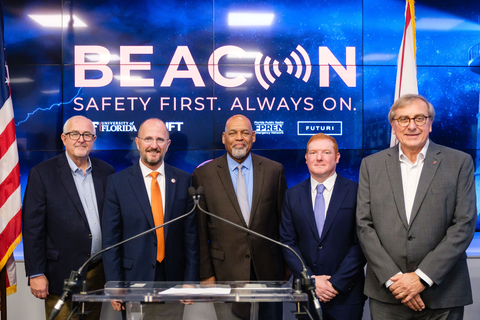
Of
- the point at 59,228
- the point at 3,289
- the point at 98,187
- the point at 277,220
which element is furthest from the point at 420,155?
the point at 3,289

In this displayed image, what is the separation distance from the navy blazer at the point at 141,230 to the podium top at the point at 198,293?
61 cm

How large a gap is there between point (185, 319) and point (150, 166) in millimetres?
1303

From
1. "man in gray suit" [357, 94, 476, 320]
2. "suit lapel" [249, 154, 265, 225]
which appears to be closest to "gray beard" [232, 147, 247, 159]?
"suit lapel" [249, 154, 265, 225]

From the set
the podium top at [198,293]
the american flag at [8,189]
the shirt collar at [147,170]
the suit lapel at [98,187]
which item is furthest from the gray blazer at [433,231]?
the american flag at [8,189]

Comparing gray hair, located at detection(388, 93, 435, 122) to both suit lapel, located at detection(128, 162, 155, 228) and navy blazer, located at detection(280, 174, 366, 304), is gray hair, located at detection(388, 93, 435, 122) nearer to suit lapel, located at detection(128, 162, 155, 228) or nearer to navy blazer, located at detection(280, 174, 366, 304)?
navy blazer, located at detection(280, 174, 366, 304)

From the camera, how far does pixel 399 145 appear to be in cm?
229

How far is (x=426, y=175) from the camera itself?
2.10 m

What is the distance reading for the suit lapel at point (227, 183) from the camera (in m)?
2.59

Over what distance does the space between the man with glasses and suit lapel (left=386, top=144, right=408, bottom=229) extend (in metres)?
1.97

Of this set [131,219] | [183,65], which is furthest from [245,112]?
[131,219]

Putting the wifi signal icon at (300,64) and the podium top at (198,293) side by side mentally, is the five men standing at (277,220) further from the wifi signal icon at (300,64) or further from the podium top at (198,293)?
the wifi signal icon at (300,64)

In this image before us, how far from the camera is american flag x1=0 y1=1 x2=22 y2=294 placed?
9.30ft

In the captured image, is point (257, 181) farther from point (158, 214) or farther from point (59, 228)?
point (59, 228)

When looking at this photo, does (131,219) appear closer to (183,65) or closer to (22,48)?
(183,65)
